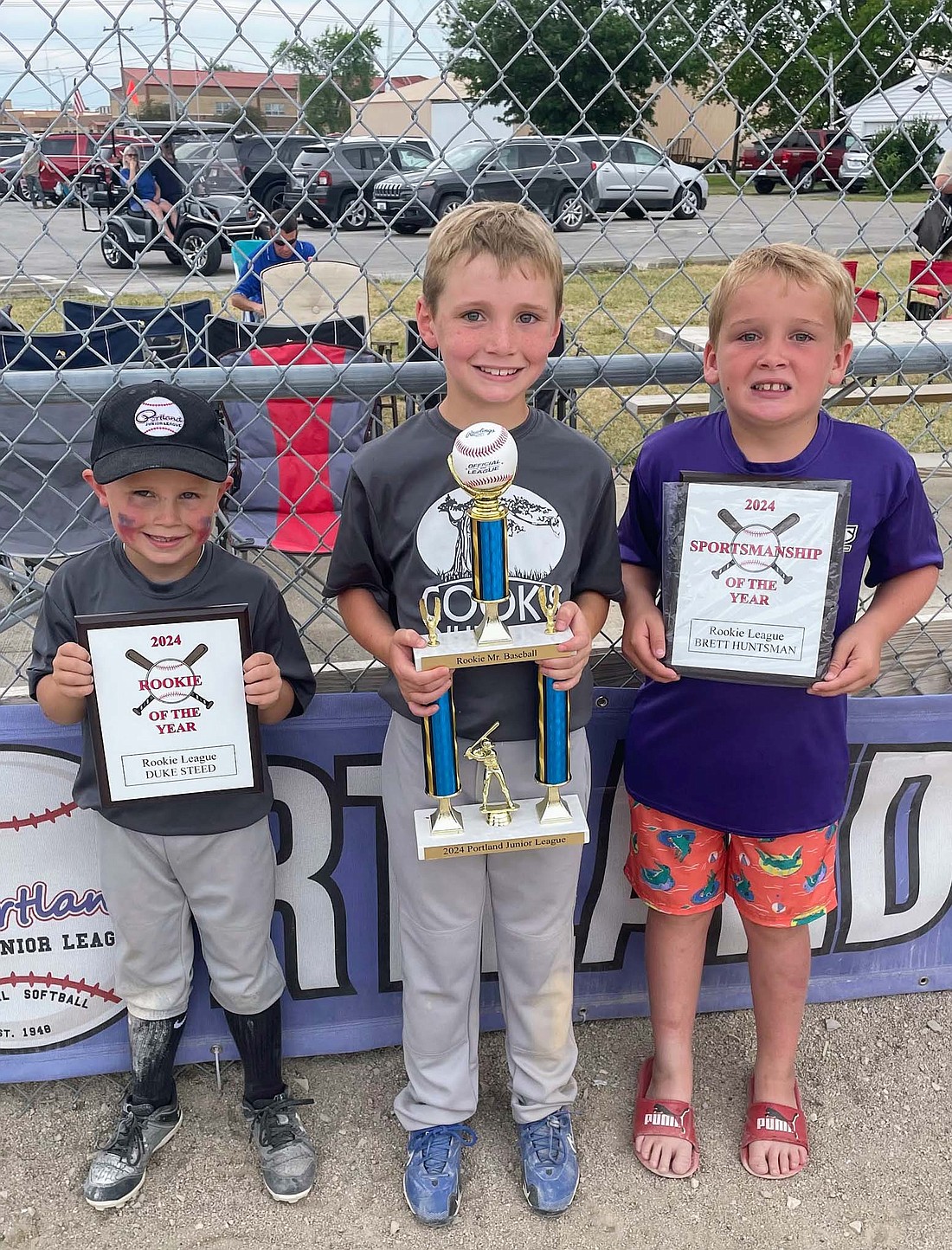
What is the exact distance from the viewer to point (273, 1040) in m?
2.14

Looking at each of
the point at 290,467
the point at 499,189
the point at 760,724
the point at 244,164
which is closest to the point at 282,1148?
the point at 760,724

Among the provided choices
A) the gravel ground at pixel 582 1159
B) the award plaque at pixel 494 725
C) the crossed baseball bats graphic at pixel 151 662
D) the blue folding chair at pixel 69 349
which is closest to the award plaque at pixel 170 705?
the crossed baseball bats graphic at pixel 151 662

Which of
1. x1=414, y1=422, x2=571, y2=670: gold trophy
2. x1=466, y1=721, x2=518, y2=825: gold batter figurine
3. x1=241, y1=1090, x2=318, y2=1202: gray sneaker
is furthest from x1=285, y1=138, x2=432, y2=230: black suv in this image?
x1=241, y1=1090, x2=318, y2=1202: gray sneaker

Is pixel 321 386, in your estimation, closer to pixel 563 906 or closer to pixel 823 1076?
pixel 563 906

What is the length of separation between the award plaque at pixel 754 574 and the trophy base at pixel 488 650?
0.36 m

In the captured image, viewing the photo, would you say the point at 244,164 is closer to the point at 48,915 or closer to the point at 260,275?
the point at 260,275

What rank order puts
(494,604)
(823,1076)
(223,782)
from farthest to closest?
(823,1076) < (223,782) < (494,604)

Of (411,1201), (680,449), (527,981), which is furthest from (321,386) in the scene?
(411,1201)

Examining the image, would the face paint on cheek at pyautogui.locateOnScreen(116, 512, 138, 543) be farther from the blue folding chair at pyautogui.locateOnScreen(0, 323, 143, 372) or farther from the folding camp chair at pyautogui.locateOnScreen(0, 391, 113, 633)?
the blue folding chair at pyautogui.locateOnScreen(0, 323, 143, 372)

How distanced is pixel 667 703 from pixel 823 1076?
3.29 feet

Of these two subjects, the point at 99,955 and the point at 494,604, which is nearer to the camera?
the point at 494,604

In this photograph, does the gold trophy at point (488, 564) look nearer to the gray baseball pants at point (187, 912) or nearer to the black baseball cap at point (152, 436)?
the black baseball cap at point (152, 436)

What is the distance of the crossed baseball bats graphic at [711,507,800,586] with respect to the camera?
1788 mm

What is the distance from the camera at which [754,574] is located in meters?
1.83
